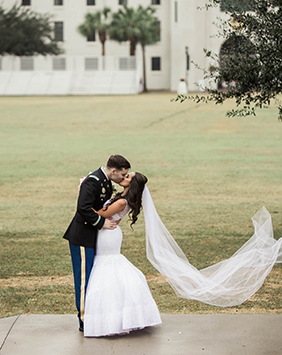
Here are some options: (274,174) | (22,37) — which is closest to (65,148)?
(274,174)

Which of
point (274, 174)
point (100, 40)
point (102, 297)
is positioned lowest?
point (274, 174)

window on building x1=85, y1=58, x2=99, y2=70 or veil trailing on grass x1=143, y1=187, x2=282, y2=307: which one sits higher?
window on building x1=85, y1=58, x2=99, y2=70

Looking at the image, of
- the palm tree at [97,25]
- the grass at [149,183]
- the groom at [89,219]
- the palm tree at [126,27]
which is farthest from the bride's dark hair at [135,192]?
the palm tree at [97,25]

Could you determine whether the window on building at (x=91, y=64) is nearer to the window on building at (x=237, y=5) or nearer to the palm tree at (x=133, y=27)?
the palm tree at (x=133, y=27)

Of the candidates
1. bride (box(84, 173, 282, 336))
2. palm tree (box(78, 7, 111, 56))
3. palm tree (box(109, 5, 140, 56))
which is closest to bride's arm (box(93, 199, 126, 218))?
bride (box(84, 173, 282, 336))

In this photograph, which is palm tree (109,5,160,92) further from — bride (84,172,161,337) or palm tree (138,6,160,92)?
bride (84,172,161,337)

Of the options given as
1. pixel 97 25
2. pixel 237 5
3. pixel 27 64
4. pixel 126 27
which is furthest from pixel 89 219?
pixel 97 25

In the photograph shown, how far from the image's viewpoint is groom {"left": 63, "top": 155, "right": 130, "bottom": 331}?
5.24 meters

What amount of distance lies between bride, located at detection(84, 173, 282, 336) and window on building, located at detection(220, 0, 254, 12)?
3.30 meters

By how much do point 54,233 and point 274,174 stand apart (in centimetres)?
896

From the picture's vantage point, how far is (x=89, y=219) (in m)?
5.21

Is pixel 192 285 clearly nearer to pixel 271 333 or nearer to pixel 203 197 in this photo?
pixel 271 333

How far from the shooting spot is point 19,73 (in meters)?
58.7

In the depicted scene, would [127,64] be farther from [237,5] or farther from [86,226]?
[86,226]
